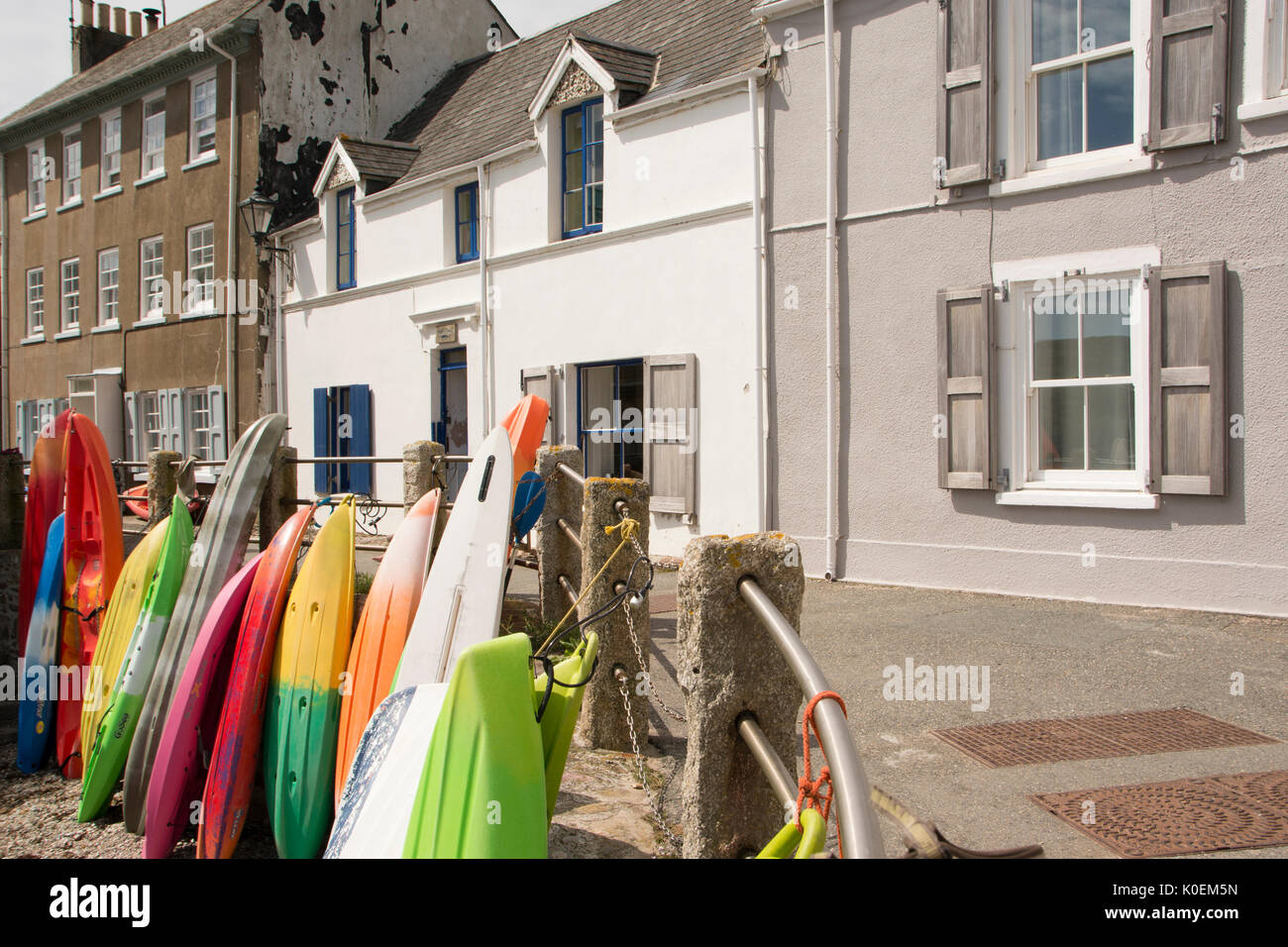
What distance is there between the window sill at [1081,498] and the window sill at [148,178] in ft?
63.5

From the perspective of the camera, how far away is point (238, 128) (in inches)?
757

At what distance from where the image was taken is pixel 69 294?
24.4 m

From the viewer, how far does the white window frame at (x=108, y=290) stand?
22.8 m

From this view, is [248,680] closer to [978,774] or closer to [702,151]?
[978,774]

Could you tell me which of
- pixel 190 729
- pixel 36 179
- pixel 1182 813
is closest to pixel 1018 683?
pixel 1182 813

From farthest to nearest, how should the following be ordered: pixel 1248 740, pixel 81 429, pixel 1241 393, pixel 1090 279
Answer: pixel 1090 279 < pixel 1241 393 < pixel 81 429 < pixel 1248 740

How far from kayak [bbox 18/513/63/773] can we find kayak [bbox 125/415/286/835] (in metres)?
1.33

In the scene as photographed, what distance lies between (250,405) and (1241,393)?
665 inches

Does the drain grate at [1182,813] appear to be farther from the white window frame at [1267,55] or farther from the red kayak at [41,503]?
the red kayak at [41,503]

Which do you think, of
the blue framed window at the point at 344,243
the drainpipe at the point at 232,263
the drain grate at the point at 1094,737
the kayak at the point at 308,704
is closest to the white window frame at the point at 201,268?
the drainpipe at the point at 232,263

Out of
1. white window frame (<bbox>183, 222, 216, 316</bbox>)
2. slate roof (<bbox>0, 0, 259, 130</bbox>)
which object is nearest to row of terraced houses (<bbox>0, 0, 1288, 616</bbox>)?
white window frame (<bbox>183, 222, 216, 316</bbox>)

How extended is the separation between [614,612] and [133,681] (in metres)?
2.71

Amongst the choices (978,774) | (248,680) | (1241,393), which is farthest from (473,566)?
(1241,393)

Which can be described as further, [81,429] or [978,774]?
[81,429]
